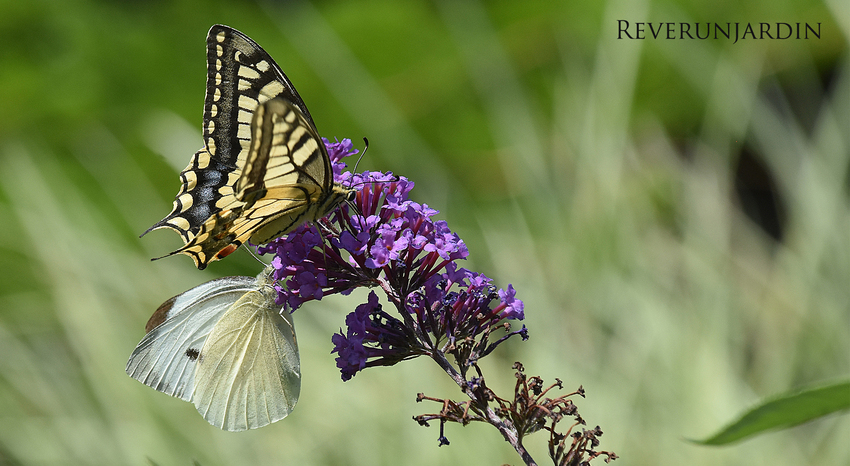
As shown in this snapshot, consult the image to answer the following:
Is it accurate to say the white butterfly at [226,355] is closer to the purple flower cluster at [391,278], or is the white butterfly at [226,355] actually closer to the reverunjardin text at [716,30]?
the purple flower cluster at [391,278]

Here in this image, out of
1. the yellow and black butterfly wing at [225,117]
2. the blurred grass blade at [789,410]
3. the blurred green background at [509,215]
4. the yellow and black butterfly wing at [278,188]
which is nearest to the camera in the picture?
the blurred grass blade at [789,410]

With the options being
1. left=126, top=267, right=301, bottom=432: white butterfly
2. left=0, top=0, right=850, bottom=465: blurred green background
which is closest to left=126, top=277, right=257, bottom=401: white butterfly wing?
left=126, top=267, right=301, bottom=432: white butterfly

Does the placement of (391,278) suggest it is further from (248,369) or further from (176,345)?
(176,345)

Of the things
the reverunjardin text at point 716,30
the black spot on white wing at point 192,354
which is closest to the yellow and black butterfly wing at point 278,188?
the black spot on white wing at point 192,354

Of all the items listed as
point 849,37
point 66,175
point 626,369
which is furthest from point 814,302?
point 66,175

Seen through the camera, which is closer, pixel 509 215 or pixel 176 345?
pixel 176 345

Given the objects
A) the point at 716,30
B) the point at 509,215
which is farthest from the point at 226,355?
the point at 716,30
